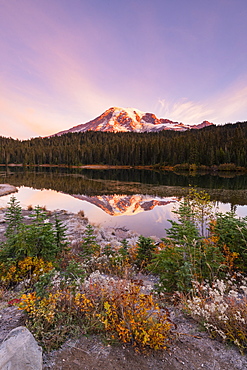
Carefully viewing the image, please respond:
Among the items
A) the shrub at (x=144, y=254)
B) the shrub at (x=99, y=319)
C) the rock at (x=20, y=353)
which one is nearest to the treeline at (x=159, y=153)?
the shrub at (x=144, y=254)

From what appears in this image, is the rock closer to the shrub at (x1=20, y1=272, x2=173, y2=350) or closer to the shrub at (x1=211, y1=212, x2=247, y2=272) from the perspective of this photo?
the shrub at (x1=20, y1=272, x2=173, y2=350)

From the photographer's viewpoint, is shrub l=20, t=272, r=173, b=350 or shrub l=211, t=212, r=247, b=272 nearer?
shrub l=20, t=272, r=173, b=350

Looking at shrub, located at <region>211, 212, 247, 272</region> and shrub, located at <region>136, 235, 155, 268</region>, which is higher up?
shrub, located at <region>211, 212, 247, 272</region>

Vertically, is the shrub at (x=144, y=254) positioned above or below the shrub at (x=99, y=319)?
below

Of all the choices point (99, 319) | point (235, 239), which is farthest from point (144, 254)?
point (99, 319)

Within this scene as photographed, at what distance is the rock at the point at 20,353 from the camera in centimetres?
256

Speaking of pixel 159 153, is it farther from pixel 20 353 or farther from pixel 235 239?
pixel 20 353

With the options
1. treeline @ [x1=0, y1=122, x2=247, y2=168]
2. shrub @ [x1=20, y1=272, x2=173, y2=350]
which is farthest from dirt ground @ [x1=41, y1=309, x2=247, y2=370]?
treeline @ [x1=0, y1=122, x2=247, y2=168]

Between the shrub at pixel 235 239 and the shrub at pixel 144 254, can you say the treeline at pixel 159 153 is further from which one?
the shrub at pixel 144 254

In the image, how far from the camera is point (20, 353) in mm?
2684

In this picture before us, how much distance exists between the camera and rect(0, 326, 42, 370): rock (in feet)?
8.40

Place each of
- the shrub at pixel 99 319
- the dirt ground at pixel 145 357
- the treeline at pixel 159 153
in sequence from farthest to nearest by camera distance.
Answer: the treeline at pixel 159 153, the shrub at pixel 99 319, the dirt ground at pixel 145 357

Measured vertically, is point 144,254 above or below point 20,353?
below

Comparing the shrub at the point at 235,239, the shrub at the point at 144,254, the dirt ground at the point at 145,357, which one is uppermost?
the shrub at the point at 235,239
